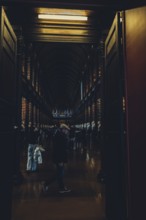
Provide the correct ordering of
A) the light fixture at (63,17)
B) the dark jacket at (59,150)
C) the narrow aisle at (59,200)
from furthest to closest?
the dark jacket at (59,150), the light fixture at (63,17), the narrow aisle at (59,200)

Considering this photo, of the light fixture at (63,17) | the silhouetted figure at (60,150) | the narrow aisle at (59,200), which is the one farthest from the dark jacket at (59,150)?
the light fixture at (63,17)

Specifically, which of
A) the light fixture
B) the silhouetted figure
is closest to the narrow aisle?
the silhouetted figure

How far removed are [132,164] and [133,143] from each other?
28 centimetres

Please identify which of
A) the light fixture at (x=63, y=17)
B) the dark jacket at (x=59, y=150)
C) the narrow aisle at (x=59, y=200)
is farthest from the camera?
the dark jacket at (x=59, y=150)

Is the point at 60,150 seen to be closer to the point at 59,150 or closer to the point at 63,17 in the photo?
the point at 59,150

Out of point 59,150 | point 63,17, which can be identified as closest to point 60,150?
point 59,150

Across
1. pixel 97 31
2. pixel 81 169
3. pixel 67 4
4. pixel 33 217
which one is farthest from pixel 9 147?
pixel 81 169

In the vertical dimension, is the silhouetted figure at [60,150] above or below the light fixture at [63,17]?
below

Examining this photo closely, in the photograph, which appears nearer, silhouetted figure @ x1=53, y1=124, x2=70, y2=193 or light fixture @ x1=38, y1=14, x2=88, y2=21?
light fixture @ x1=38, y1=14, x2=88, y2=21

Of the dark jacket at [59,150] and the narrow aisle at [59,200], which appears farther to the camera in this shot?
the dark jacket at [59,150]

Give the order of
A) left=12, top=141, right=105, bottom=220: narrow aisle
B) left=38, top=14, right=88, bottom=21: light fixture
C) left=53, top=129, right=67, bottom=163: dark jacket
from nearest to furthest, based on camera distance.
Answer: left=12, top=141, right=105, bottom=220: narrow aisle
left=38, top=14, right=88, bottom=21: light fixture
left=53, top=129, right=67, bottom=163: dark jacket

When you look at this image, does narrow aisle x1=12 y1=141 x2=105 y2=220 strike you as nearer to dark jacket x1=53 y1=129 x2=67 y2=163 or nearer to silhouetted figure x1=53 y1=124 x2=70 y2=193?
silhouetted figure x1=53 y1=124 x2=70 y2=193

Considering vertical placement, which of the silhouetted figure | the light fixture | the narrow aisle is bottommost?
the narrow aisle

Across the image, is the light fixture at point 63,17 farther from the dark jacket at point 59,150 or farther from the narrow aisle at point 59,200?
the narrow aisle at point 59,200
